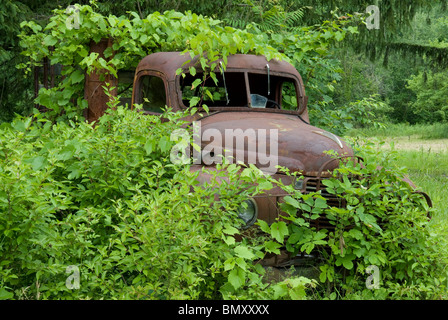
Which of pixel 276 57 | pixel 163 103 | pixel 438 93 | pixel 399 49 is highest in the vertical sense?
pixel 276 57

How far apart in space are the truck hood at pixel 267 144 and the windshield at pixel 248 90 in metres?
0.37

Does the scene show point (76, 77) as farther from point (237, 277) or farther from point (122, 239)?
point (237, 277)

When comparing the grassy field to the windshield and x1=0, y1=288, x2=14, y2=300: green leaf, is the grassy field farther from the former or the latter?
x1=0, y1=288, x2=14, y2=300: green leaf

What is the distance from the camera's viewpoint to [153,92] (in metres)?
5.95

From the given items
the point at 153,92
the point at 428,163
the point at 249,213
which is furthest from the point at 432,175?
the point at 249,213

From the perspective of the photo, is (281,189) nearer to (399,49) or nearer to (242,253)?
(242,253)

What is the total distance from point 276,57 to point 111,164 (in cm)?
257

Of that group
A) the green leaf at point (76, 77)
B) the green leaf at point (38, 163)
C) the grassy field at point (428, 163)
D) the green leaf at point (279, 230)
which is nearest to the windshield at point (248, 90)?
the grassy field at point (428, 163)

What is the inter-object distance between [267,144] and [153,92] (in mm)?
1735

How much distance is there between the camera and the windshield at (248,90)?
5.69 metres

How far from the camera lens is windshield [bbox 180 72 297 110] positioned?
569 centimetres

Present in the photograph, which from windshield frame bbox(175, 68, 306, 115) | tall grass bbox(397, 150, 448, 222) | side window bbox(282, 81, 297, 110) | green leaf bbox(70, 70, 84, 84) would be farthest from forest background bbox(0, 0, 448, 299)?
tall grass bbox(397, 150, 448, 222)

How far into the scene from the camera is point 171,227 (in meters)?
3.62
